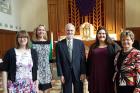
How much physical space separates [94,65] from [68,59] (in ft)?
1.37

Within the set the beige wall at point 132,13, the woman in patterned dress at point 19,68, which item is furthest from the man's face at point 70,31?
the beige wall at point 132,13

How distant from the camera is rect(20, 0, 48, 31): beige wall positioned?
37.2 feet

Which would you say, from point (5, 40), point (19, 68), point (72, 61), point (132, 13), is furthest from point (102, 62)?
point (132, 13)

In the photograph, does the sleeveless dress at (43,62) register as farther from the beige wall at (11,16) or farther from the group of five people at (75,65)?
the beige wall at (11,16)

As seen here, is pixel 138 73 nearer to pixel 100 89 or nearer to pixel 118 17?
pixel 100 89

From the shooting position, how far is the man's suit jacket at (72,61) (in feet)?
12.8

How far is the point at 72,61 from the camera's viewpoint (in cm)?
391

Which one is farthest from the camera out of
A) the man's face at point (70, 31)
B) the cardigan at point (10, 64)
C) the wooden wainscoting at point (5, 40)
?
the wooden wainscoting at point (5, 40)

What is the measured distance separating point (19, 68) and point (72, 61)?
3.06 ft

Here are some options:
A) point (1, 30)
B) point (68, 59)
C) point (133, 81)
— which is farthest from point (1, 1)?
point (133, 81)

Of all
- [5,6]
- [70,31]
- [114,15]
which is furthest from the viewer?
[114,15]

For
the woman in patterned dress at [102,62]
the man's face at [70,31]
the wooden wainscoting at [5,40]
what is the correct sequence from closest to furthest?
the woman in patterned dress at [102,62]
the man's face at [70,31]
the wooden wainscoting at [5,40]

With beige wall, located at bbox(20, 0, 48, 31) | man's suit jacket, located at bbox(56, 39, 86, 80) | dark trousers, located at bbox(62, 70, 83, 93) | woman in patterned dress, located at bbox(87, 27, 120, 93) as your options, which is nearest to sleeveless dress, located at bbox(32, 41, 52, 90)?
man's suit jacket, located at bbox(56, 39, 86, 80)

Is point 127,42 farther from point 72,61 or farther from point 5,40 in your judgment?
point 5,40
